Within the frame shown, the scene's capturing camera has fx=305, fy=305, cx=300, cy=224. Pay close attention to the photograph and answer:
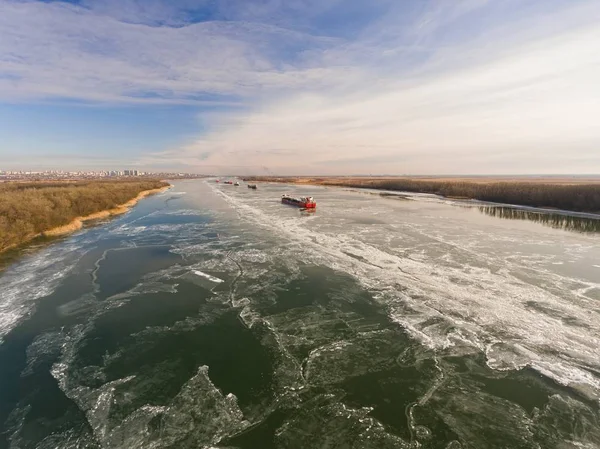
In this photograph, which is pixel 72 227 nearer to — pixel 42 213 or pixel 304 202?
pixel 42 213

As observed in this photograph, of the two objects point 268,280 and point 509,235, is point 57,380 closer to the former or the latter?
point 268,280

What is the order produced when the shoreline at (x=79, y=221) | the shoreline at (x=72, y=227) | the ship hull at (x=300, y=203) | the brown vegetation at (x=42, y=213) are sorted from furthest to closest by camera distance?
the ship hull at (x=300, y=203)
the shoreline at (x=79, y=221)
the shoreline at (x=72, y=227)
the brown vegetation at (x=42, y=213)

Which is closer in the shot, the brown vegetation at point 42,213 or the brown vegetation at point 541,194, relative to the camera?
the brown vegetation at point 42,213

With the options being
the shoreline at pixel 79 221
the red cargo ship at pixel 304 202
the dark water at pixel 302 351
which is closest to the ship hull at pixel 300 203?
the red cargo ship at pixel 304 202

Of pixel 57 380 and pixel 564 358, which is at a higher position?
pixel 564 358

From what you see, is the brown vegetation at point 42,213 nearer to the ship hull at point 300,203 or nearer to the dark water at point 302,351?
the dark water at point 302,351

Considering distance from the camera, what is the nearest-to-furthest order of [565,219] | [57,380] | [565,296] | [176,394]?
[176,394]
[57,380]
[565,296]
[565,219]

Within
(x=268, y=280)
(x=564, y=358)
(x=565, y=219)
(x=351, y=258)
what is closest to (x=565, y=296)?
(x=564, y=358)

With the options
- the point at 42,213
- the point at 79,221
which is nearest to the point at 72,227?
the point at 42,213
